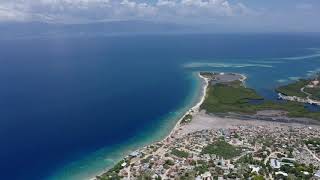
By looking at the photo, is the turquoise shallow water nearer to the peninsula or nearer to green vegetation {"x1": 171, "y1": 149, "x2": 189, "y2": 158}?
the peninsula

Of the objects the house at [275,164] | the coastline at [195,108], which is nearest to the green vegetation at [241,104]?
the coastline at [195,108]

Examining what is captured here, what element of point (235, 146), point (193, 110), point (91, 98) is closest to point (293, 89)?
point (193, 110)

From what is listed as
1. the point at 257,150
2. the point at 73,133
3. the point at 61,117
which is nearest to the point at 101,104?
the point at 61,117

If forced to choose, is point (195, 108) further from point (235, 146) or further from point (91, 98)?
point (91, 98)

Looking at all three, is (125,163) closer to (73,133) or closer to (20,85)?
(73,133)

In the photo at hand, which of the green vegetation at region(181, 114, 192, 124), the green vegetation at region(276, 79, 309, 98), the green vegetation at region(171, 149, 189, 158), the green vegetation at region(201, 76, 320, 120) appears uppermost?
the green vegetation at region(276, 79, 309, 98)

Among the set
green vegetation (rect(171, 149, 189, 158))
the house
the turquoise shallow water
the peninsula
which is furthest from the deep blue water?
the house
